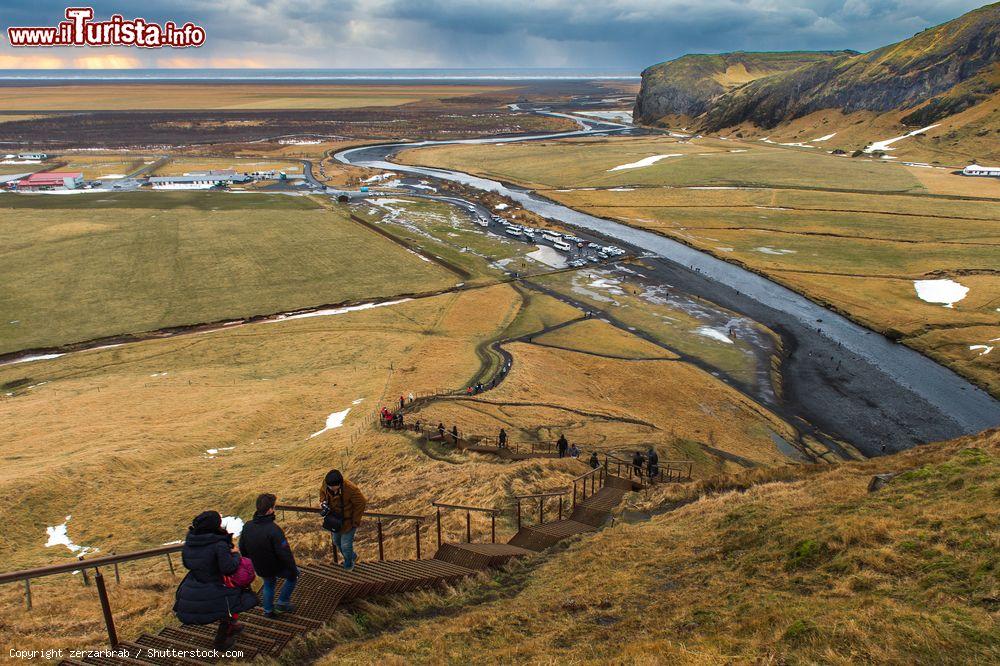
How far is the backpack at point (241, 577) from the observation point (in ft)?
27.8

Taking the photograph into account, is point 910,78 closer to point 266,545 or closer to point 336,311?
point 336,311

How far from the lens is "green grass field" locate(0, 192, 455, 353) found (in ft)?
187

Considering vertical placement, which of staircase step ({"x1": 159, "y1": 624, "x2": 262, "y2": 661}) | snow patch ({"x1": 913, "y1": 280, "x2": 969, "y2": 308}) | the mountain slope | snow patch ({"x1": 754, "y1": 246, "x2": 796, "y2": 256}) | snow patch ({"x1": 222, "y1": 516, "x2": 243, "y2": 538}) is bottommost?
snow patch ({"x1": 222, "y1": 516, "x2": 243, "y2": 538})

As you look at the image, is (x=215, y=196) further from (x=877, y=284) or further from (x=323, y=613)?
(x=323, y=613)

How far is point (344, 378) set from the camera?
41812mm

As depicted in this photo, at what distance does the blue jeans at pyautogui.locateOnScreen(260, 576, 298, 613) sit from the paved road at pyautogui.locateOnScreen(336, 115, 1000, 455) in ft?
126

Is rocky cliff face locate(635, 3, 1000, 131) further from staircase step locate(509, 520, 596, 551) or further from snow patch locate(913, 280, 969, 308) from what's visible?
staircase step locate(509, 520, 596, 551)

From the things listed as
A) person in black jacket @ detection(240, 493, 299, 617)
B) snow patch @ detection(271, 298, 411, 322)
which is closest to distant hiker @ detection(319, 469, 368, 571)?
person in black jacket @ detection(240, 493, 299, 617)

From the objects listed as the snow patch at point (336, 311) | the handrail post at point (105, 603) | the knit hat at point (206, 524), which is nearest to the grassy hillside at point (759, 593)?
the knit hat at point (206, 524)

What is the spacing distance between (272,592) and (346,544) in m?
1.90

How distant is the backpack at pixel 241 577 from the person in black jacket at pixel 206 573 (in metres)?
0.07

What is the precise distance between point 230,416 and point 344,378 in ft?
32.9

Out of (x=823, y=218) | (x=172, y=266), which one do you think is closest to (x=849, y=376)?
(x=823, y=218)

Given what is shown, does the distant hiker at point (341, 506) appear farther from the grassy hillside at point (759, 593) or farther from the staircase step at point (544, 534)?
the staircase step at point (544, 534)
